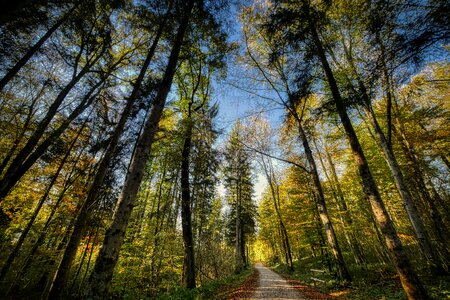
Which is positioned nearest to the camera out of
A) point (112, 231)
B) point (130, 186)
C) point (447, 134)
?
point (112, 231)

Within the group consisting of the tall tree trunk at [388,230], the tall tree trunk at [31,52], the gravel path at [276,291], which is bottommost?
the gravel path at [276,291]

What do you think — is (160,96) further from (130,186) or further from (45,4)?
(45,4)

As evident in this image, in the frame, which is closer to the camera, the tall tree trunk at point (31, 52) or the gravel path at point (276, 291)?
the tall tree trunk at point (31, 52)

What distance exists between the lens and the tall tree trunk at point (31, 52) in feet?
19.2

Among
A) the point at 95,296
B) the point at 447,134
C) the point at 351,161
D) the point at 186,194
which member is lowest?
the point at 95,296

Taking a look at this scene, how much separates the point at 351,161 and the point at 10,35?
18597 mm

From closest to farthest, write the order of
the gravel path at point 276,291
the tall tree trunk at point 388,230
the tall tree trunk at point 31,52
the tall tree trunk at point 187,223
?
the tall tree trunk at point 388,230 < the tall tree trunk at point 31,52 < the gravel path at point 276,291 < the tall tree trunk at point 187,223

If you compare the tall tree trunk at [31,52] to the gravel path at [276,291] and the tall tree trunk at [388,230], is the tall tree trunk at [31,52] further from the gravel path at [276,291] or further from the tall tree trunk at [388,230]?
the gravel path at [276,291]

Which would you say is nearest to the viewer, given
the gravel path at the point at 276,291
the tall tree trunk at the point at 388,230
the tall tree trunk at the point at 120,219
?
the tall tree trunk at the point at 120,219

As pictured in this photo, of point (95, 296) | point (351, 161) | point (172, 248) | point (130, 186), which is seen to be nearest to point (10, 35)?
point (130, 186)

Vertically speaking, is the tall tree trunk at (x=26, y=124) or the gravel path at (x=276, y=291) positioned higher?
the tall tree trunk at (x=26, y=124)

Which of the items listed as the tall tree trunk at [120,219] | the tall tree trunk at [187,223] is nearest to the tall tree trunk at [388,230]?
the tall tree trunk at [120,219]

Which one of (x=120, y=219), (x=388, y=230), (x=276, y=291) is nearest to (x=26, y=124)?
(x=120, y=219)

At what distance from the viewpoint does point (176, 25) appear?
6.46 metres
